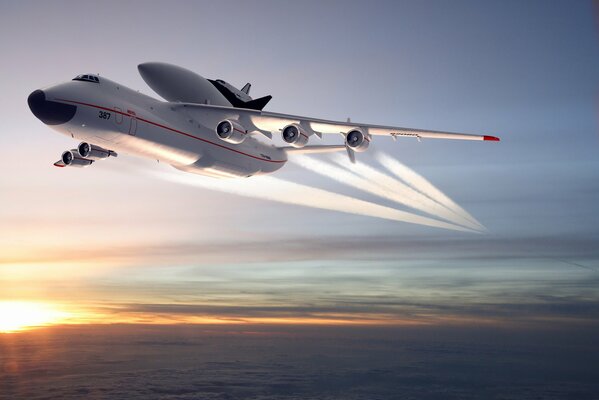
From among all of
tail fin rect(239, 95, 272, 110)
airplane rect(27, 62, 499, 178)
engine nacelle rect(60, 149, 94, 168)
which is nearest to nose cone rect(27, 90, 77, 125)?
airplane rect(27, 62, 499, 178)

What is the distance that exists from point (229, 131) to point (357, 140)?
323 inches

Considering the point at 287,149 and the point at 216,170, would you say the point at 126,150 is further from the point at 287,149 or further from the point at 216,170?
the point at 287,149

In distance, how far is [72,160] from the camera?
39.4m

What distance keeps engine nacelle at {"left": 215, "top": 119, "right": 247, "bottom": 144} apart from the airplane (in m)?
0.07

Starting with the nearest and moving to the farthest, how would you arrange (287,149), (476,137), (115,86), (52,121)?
(52,121) → (115,86) → (476,137) → (287,149)

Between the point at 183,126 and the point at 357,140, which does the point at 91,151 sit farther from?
the point at 357,140

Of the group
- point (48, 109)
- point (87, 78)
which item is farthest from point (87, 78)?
point (48, 109)

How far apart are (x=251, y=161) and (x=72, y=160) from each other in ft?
42.0

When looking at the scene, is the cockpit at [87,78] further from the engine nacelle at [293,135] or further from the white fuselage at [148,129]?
the engine nacelle at [293,135]

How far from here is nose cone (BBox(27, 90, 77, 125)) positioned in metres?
30.8

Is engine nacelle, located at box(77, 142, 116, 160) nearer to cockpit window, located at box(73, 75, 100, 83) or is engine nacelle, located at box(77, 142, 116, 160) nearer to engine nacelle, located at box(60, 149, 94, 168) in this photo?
engine nacelle, located at box(60, 149, 94, 168)

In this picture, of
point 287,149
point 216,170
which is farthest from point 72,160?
point 287,149

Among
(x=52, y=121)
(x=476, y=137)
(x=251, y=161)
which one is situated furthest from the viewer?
(x=251, y=161)

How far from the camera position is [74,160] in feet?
129
